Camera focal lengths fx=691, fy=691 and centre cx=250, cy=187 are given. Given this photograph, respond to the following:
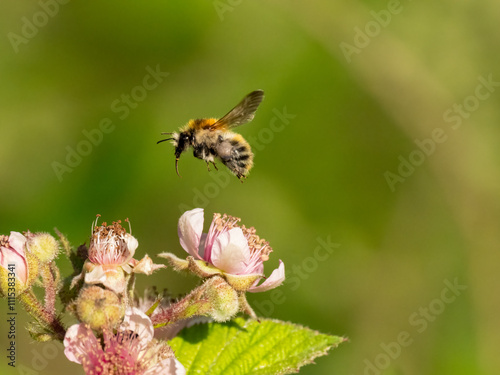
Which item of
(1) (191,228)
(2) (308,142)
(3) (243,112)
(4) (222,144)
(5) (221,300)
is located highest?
(2) (308,142)

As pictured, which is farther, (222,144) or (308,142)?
(308,142)

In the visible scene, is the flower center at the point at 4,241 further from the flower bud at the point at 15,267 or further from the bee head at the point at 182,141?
the bee head at the point at 182,141

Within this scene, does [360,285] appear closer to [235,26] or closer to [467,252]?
[467,252]

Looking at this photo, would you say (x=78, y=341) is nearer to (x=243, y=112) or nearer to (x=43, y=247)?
(x=43, y=247)

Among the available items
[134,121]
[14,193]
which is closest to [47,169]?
[14,193]

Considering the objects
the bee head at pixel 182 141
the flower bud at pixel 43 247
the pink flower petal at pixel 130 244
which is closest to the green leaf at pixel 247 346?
the pink flower petal at pixel 130 244

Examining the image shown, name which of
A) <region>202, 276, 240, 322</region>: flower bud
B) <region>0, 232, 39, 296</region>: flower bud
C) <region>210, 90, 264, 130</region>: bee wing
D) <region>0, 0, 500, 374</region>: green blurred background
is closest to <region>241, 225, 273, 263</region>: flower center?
<region>202, 276, 240, 322</region>: flower bud

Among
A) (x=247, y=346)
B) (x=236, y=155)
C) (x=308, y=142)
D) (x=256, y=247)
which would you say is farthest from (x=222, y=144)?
(x=308, y=142)

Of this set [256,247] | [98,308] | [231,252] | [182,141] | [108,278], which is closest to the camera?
[98,308]
